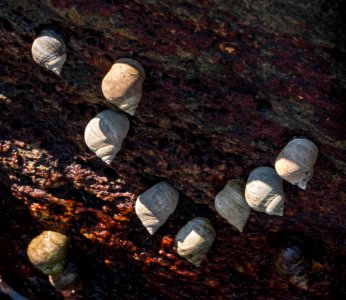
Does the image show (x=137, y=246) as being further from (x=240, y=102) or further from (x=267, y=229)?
(x=240, y=102)

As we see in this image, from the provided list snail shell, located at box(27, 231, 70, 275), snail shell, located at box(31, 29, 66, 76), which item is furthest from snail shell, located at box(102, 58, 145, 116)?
snail shell, located at box(27, 231, 70, 275)

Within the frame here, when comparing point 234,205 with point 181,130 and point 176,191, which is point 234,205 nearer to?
point 176,191

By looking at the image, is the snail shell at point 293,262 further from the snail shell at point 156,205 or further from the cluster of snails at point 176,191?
the snail shell at point 156,205

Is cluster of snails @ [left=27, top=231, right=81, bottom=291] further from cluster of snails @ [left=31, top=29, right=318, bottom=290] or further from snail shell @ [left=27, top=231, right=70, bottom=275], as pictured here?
cluster of snails @ [left=31, top=29, right=318, bottom=290]

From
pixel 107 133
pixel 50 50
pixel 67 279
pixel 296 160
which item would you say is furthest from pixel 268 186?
pixel 67 279

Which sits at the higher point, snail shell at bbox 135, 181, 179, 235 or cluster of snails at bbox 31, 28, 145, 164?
cluster of snails at bbox 31, 28, 145, 164

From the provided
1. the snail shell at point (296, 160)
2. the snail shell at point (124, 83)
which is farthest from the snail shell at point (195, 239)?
the snail shell at point (124, 83)
